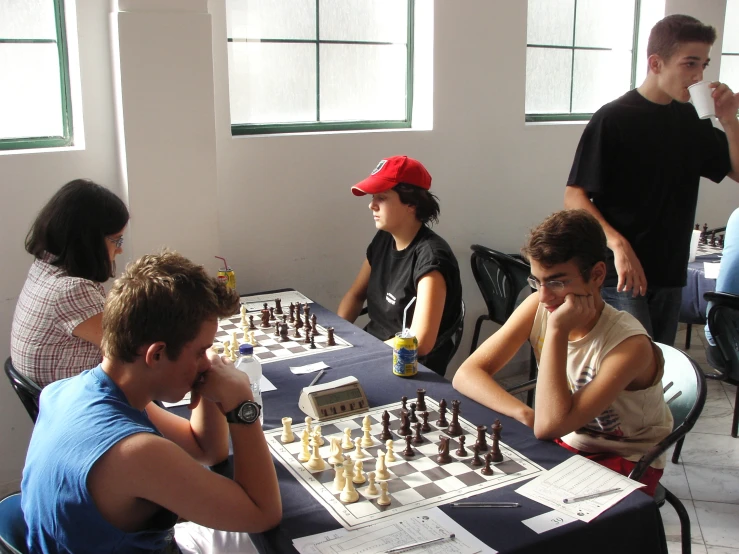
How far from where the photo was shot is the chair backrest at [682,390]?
2.05m

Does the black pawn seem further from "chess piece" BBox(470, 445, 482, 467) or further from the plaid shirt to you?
the plaid shirt

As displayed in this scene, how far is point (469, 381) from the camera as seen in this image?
2.18 meters

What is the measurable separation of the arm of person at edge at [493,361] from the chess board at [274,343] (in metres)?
0.61

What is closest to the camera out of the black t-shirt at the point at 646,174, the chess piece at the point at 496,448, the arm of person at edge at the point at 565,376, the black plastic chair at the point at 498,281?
the chess piece at the point at 496,448

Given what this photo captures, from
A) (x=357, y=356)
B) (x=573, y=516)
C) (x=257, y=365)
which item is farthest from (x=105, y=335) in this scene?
(x=357, y=356)

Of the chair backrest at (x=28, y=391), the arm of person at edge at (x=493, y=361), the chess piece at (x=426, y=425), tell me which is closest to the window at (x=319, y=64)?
the chair backrest at (x=28, y=391)

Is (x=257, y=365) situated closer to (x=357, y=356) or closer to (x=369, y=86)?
(x=357, y=356)

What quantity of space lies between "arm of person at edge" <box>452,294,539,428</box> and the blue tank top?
97 centimetres

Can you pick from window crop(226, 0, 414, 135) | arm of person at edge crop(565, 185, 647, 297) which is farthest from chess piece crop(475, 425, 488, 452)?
window crop(226, 0, 414, 135)

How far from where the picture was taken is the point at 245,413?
1.57 m

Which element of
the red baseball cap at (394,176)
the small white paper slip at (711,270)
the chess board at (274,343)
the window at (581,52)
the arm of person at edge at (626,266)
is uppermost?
the window at (581,52)

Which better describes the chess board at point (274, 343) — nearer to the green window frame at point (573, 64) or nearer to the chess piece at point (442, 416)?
the chess piece at point (442, 416)

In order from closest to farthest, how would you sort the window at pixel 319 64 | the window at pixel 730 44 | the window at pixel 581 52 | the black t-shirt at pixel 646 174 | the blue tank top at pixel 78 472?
1. the blue tank top at pixel 78 472
2. the black t-shirt at pixel 646 174
3. the window at pixel 319 64
4. the window at pixel 581 52
5. the window at pixel 730 44

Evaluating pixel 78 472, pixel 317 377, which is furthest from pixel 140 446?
pixel 317 377
